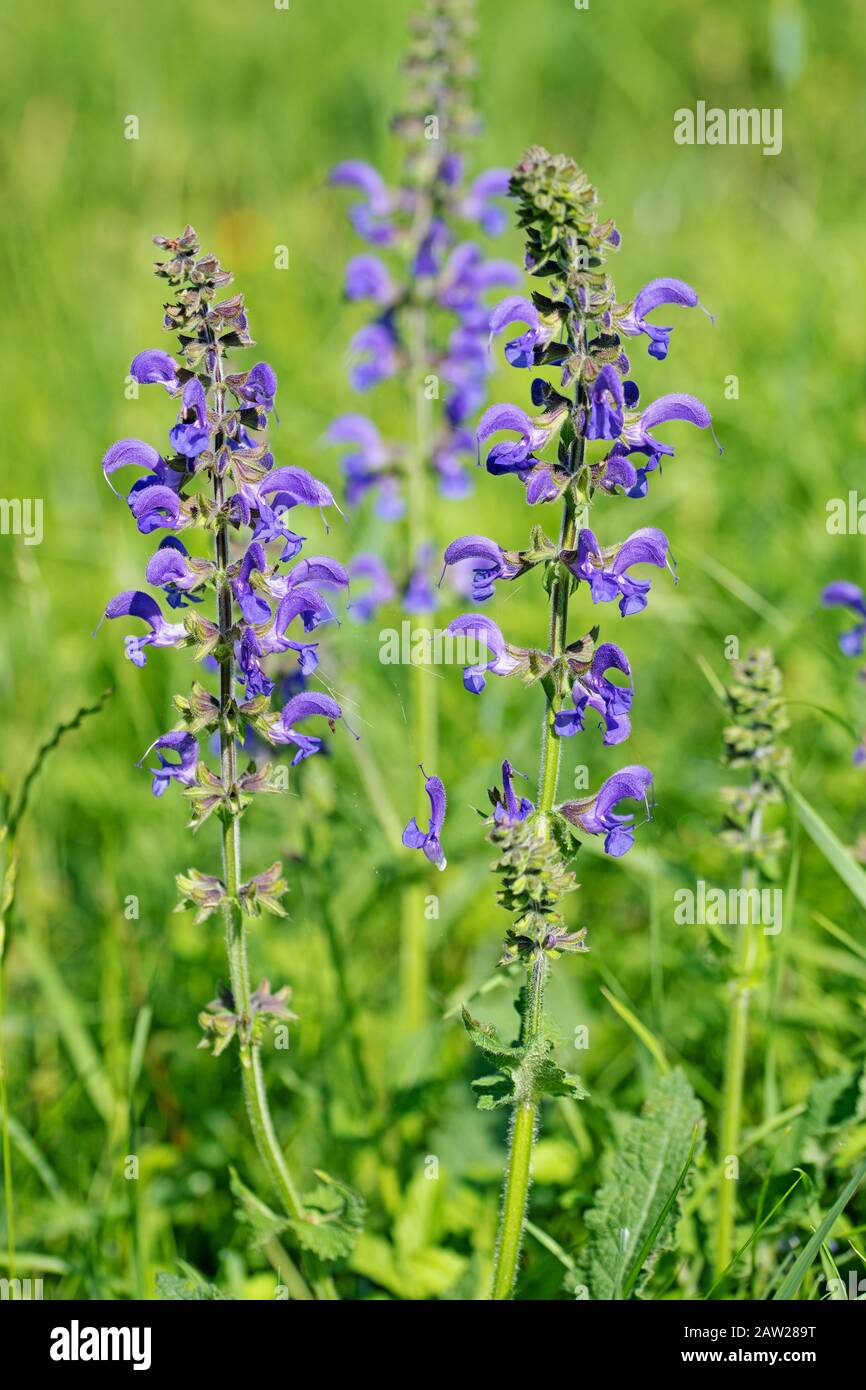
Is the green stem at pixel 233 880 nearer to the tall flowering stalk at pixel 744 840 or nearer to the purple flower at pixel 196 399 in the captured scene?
the purple flower at pixel 196 399

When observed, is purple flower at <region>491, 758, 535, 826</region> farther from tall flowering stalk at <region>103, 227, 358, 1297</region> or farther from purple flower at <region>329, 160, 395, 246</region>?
purple flower at <region>329, 160, 395, 246</region>

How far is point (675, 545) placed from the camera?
561 centimetres

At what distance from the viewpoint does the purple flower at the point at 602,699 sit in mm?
2617

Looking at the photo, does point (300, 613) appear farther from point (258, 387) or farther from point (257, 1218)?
point (257, 1218)

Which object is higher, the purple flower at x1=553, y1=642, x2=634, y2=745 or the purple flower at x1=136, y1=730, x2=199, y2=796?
the purple flower at x1=553, y1=642, x2=634, y2=745

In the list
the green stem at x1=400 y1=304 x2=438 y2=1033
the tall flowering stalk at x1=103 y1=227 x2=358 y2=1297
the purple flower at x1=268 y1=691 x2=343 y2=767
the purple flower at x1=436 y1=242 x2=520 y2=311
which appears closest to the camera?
the tall flowering stalk at x1=103 y1=227 x2=358 y2=1297

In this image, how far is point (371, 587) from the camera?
5020 millimetres

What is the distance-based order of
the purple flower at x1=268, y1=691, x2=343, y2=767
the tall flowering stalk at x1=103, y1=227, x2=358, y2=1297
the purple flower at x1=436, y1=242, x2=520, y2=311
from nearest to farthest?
the tall flowering stalk at x1=103, y1=227, x2=358, y2=1297 < the purple flower at x1=268, y1=691, x2=343, y2=767 < the purple flower at x1=436, y1=242, x2=520, y2=311

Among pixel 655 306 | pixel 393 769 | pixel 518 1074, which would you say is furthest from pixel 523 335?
pixel 393 769

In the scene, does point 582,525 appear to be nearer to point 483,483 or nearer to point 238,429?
point 238,429

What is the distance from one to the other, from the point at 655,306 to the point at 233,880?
1513 millimetres

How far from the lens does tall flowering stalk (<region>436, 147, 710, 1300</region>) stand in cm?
246

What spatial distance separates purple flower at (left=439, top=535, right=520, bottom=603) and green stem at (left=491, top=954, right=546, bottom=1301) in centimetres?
80

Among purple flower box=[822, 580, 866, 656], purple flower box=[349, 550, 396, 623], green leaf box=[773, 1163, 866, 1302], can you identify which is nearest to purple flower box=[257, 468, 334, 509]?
green leaf box=[773, 1163, 866, 1302]
